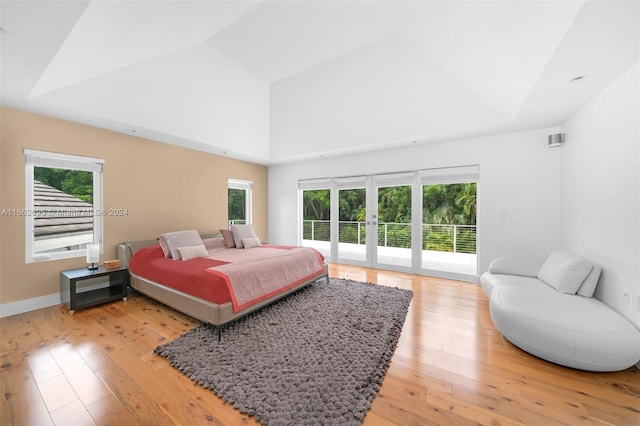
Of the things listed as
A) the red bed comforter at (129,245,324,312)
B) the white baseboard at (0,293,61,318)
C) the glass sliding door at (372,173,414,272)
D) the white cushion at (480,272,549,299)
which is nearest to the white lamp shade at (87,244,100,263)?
the red bed comforter at (129,245,324,312)

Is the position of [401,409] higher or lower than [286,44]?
lower

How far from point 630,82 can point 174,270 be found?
481 centimetres

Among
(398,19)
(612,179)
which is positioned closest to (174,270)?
(398,19)

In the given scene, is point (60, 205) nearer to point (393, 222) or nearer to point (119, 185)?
point (119, 185)

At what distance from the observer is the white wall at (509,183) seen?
3621 mm

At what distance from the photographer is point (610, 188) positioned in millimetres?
2402

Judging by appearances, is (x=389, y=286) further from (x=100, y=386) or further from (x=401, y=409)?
(x=100, y=386)

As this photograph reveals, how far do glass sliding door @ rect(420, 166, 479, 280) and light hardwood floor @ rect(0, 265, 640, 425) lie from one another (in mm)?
1774

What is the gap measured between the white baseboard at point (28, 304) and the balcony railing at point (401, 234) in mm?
4306

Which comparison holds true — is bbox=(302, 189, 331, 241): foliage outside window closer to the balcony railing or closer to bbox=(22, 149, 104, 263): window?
the balcony railing

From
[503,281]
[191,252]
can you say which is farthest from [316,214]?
[503,281]

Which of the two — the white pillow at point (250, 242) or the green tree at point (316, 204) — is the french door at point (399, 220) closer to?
the green tree at point (316, 204)

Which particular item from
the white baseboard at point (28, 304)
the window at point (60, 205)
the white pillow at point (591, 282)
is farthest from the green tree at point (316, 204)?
the white baseboard at point (28, 304)

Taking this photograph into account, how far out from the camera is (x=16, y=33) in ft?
5.92
